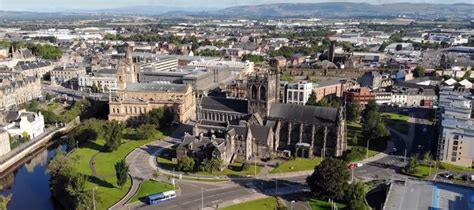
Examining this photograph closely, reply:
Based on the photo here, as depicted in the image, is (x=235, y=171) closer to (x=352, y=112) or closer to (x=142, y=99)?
(x=352, y=112)

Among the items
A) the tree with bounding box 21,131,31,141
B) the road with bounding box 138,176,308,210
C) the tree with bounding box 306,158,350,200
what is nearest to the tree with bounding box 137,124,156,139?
the tree with bounding box 21,131,31,141

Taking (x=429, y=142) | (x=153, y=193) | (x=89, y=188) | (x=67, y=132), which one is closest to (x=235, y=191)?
(x=153, y=193)

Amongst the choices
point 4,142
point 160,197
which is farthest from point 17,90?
point 160,197

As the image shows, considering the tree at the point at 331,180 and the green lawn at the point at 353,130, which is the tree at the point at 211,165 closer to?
the tree at the point at 331,180

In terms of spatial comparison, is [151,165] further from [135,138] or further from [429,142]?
[429,142]

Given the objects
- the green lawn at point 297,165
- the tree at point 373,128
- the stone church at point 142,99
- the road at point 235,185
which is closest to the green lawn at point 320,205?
the road at point 235,185

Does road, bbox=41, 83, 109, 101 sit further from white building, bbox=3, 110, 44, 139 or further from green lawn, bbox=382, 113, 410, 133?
green lawn, bbox=382, 113, 410, 133
